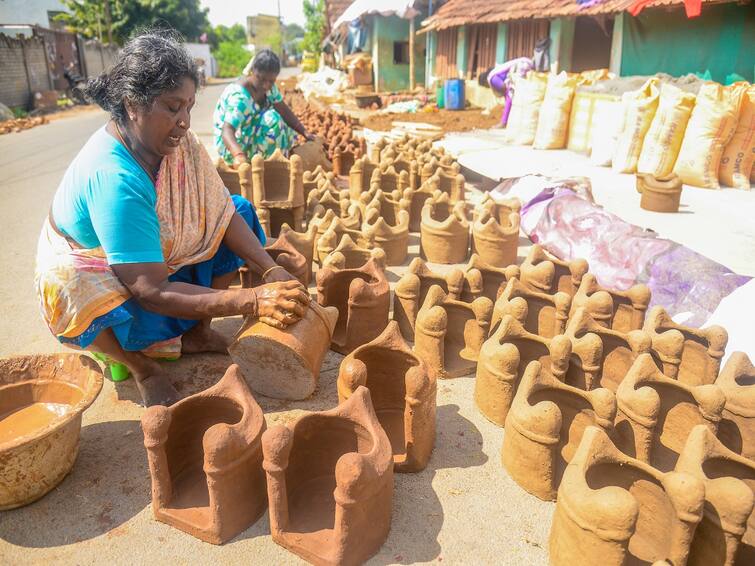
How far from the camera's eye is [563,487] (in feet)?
5.21

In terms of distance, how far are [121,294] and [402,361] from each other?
43.5 inches

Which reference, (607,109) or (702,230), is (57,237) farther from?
(607,109)

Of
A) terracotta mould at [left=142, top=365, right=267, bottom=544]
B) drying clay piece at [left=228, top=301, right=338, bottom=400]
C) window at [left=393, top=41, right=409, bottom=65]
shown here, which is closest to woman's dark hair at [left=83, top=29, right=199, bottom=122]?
drying clay piece at [left=228, top=301, right=338, bottom=400]

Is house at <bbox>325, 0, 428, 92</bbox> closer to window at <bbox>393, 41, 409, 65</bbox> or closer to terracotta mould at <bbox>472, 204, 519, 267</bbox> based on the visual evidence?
window at <bbox>393, 41, 409, 65</bbox>

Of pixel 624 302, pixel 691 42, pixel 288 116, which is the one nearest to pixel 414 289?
pixel 624 302

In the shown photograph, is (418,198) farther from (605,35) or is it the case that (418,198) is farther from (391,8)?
(391,8)

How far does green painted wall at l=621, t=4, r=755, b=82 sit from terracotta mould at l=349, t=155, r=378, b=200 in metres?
5.28

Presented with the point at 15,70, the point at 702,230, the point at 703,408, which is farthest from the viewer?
the point at 15,70

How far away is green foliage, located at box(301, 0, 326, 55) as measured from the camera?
1262 inches

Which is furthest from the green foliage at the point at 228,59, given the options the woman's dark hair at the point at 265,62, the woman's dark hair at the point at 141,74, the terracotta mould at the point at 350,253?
the woman's dark hair at the point at 141,74

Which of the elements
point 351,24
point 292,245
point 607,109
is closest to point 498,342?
point 292,245

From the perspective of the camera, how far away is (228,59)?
44812 mm

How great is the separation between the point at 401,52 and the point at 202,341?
17895 mm

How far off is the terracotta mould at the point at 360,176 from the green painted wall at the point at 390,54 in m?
14.1
